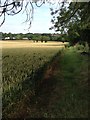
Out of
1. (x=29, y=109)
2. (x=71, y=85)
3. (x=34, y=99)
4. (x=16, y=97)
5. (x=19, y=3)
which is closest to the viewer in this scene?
(x=19, y=3)

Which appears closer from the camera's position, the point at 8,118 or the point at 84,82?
the point at 8,118

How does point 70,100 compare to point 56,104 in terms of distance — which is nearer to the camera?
point 56,104

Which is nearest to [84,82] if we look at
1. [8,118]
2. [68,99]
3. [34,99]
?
[68,99]

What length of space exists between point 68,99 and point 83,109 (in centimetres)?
181

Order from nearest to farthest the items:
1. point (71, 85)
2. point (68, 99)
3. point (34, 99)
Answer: point (34, 99) < point (68, 99) < point (71, 85)

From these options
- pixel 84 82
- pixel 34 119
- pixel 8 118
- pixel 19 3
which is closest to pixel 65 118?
pixel 34 119

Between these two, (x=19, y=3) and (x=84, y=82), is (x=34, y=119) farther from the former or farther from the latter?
(x=84, y=82)

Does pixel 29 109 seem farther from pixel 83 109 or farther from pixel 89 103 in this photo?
pixel 89 103

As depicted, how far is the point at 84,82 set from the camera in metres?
16.4

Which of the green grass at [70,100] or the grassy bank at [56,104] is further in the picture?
the green grass at [70,100]

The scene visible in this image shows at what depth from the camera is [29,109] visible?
9.70m

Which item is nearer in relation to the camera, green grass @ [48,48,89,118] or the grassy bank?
the grassy bank

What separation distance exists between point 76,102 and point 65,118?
2.30 metres

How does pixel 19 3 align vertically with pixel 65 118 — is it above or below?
above
